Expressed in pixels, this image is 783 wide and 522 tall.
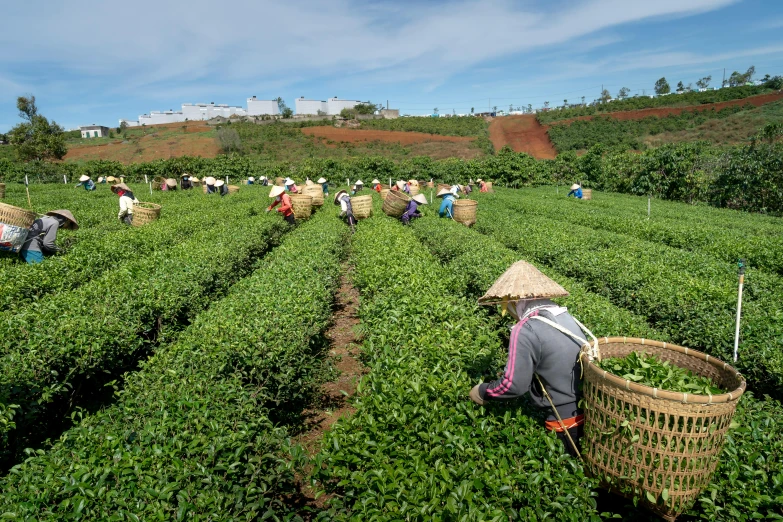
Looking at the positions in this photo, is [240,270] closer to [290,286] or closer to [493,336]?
[290,286]

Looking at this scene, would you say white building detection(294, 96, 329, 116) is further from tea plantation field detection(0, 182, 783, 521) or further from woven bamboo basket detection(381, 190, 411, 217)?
tea plantation field detection(0, 182, 783, 521)

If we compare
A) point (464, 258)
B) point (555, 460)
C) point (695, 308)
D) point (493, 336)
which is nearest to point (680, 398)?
point (555, 460)

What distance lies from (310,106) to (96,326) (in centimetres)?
12821

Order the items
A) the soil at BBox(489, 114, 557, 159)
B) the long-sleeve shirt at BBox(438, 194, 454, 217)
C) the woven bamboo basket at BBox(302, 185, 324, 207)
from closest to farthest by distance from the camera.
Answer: the long-sleeve shirt at BBox(438, 194, 454, 217) → the woven bamboo basket at BBox(302, 185, 324, 207) → the soil at BBox(489, 114, 557, 159)

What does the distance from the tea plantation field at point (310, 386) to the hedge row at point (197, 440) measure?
2 centimetres

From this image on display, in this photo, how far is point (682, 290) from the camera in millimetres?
6457

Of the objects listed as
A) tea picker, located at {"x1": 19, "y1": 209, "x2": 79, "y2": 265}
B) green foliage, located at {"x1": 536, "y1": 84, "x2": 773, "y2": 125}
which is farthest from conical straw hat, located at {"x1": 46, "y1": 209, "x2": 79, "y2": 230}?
green foliage, located at {"x1": 536, "y1": 84, "x2": 773, "y2": 125}

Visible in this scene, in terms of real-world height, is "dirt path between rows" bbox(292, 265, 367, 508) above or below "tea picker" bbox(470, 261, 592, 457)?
below

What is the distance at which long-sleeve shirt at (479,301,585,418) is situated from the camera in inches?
112

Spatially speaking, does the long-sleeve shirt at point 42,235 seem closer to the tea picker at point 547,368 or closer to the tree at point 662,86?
the tea picker at point 547,368

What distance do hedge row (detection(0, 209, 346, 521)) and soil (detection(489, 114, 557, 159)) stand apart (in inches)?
2391

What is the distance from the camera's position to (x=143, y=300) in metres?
5.75

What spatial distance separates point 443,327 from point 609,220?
1196cm

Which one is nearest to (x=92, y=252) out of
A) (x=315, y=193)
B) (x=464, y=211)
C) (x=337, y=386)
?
(x=337, y=386)
